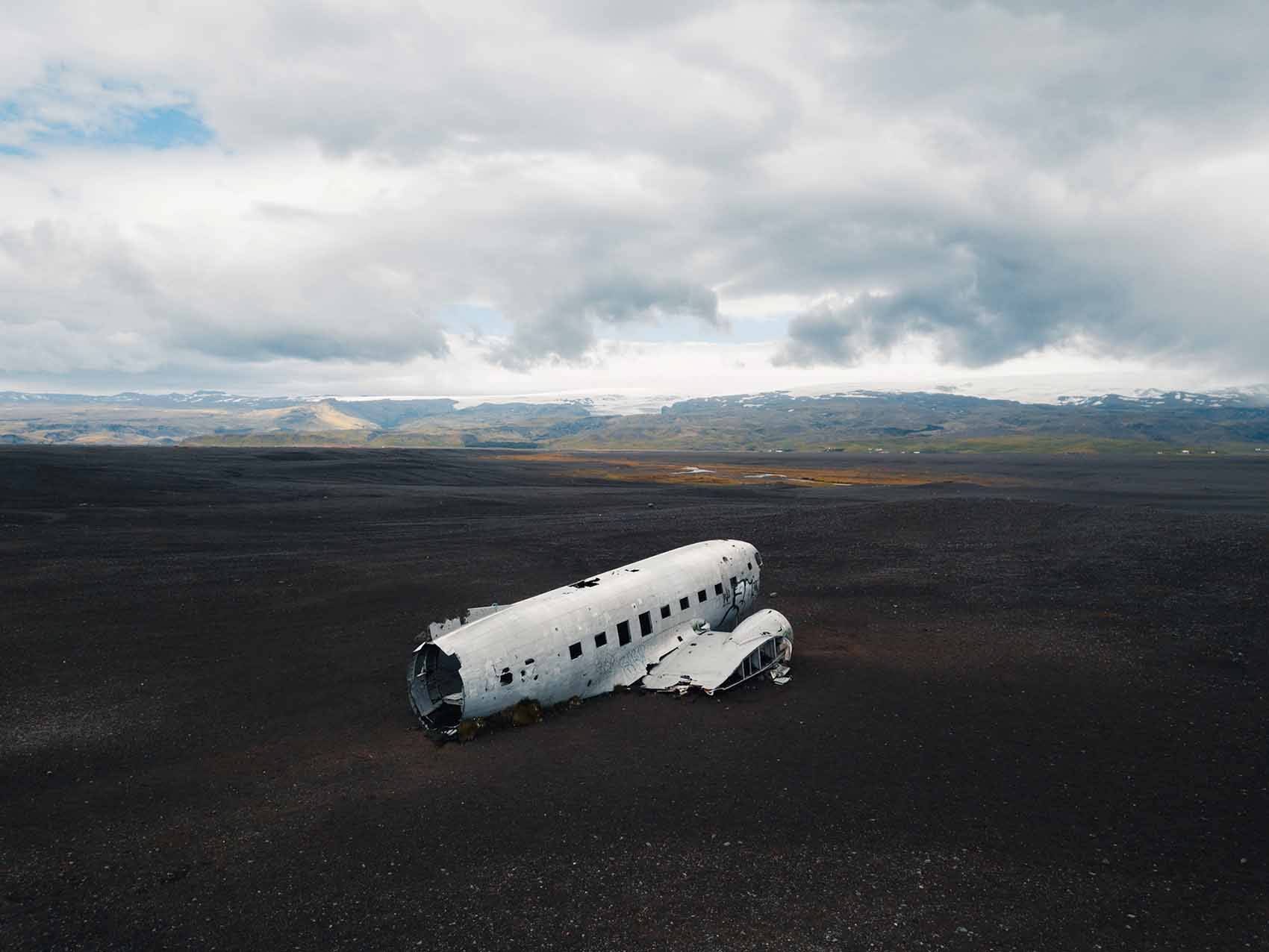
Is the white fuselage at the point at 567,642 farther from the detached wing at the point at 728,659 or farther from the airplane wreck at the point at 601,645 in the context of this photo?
the detached wing at the point at 728,659

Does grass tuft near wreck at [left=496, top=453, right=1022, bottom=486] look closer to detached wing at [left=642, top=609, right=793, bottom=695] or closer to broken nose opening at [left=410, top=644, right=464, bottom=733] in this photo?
detached wing at [left=642, top=609, right=793, bottom=695]

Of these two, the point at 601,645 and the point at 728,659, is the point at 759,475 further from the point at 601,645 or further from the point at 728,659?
the point at 601,645

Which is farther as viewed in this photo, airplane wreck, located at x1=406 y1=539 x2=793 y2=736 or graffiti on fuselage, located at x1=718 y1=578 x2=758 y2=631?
graffiti on fuselage, located at x1=718 y1=578 x2=758 y2=631

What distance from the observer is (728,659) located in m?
24.1

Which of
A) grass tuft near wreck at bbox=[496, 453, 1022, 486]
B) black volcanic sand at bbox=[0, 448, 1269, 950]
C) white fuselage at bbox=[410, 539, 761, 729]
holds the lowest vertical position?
black volcanic sand at bbox=[0, 448, 1269, 950]

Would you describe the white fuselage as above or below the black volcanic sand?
above

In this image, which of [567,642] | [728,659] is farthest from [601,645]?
[728,659]

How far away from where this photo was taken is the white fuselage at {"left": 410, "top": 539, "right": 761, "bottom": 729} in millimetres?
20766

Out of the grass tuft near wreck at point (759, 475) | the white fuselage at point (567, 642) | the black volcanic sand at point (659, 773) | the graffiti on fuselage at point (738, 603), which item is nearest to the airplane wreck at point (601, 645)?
the white fuselage at point (567, 642)

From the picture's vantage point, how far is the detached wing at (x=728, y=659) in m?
23.4

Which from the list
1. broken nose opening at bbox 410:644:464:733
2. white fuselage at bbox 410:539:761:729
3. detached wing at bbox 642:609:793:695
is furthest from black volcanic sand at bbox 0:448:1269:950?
white fuselage at bbox 410:539:761:729

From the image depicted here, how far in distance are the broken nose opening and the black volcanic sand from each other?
3.07ft

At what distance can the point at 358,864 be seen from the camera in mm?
14586

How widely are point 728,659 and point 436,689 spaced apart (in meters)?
10.4
